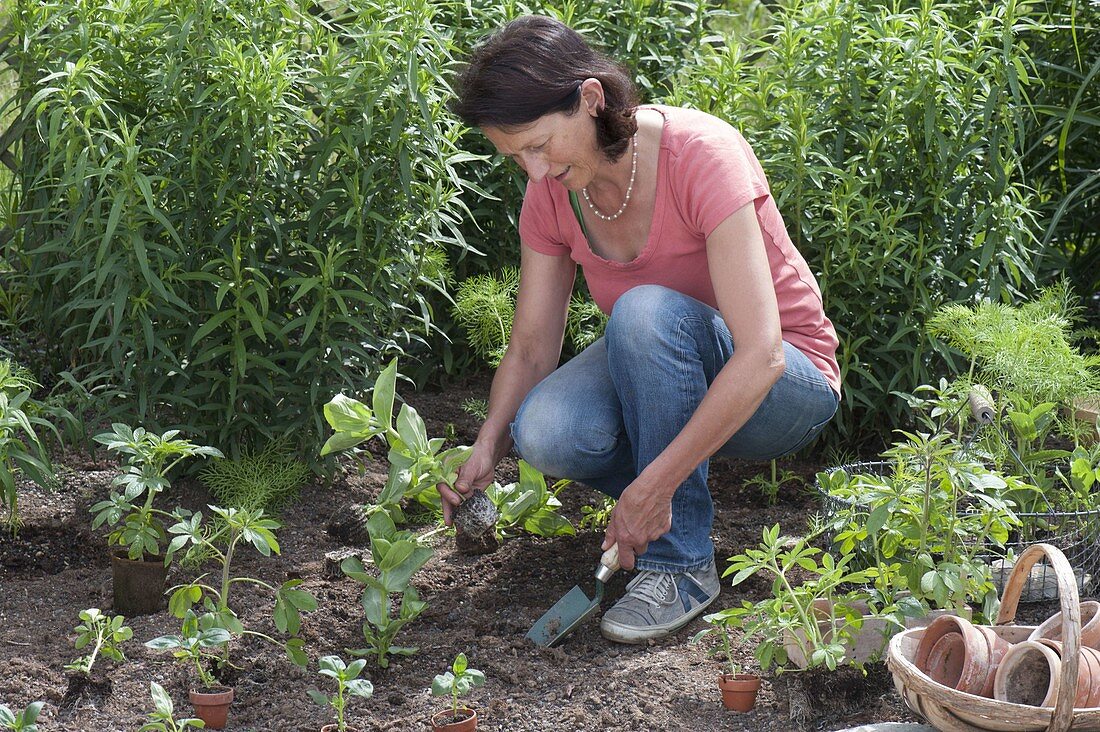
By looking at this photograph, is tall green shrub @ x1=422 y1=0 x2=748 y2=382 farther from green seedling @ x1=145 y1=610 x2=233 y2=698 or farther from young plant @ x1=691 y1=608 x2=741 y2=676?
green seedling @ x1=145 y1=610 x2=233 y2=698

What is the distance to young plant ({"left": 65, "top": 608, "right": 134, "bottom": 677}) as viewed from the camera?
200 centimetres

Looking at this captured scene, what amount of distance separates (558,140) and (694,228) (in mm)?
334

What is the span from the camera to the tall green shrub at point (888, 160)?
2.77 metres

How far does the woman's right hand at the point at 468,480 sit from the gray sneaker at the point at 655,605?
1.17 feet

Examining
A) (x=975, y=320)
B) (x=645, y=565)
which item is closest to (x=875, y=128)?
(x=975, y=320)

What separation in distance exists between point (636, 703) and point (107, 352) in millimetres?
1528

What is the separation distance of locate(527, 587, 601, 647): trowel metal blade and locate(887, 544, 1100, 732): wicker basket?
61cm

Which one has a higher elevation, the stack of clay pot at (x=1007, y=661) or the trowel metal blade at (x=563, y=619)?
the stack of clay pot at (x=1007, y=661)

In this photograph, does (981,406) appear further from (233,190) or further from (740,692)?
(233,190)

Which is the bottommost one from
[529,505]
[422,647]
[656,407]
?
[422,647]

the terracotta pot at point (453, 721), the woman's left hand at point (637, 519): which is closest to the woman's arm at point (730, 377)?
the woman's left hand at point (637, 519)

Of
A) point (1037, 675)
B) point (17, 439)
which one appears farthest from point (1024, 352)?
point (17, 439)

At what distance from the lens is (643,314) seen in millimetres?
2240

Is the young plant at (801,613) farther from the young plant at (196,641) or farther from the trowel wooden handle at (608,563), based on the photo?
the young plant at (196,641)
